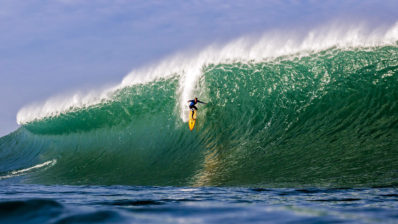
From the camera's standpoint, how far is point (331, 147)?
7.38m

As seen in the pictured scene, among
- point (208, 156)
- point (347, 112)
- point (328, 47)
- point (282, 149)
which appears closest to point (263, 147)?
point (282, 149)

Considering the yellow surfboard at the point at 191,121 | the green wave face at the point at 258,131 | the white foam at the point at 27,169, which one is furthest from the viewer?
the white foam at the point at 27,169

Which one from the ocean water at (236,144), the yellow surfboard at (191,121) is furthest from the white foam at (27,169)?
the yellow surfboard at (191,121)

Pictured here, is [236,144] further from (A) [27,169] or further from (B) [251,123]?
(A) [27,169]

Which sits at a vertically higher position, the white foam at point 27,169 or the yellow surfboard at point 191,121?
the yellow surfboard at point 191,121

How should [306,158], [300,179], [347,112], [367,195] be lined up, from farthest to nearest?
[347,112] < [306,158] < [300,179] < [367,195]

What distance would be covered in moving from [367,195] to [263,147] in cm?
393

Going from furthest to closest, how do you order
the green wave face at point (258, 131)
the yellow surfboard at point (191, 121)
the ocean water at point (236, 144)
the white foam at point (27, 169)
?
the white foam at point (27, 169) → the yellow surfboard at point (191, 121) → the green wave face at point (258, 131) → the ocean water at point (236, 144)

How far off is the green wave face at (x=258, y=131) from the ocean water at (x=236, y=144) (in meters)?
0.03

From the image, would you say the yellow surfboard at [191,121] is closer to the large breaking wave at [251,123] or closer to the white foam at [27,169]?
the large breaking wave at [251,123]

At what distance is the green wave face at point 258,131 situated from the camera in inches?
269

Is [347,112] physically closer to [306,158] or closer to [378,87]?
[378,87]

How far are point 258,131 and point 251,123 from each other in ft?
1.34

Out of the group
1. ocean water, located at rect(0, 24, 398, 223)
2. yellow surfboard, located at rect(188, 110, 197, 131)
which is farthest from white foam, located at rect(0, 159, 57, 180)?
yellow surfboard, located at rect(188, 110, 197, 131)
